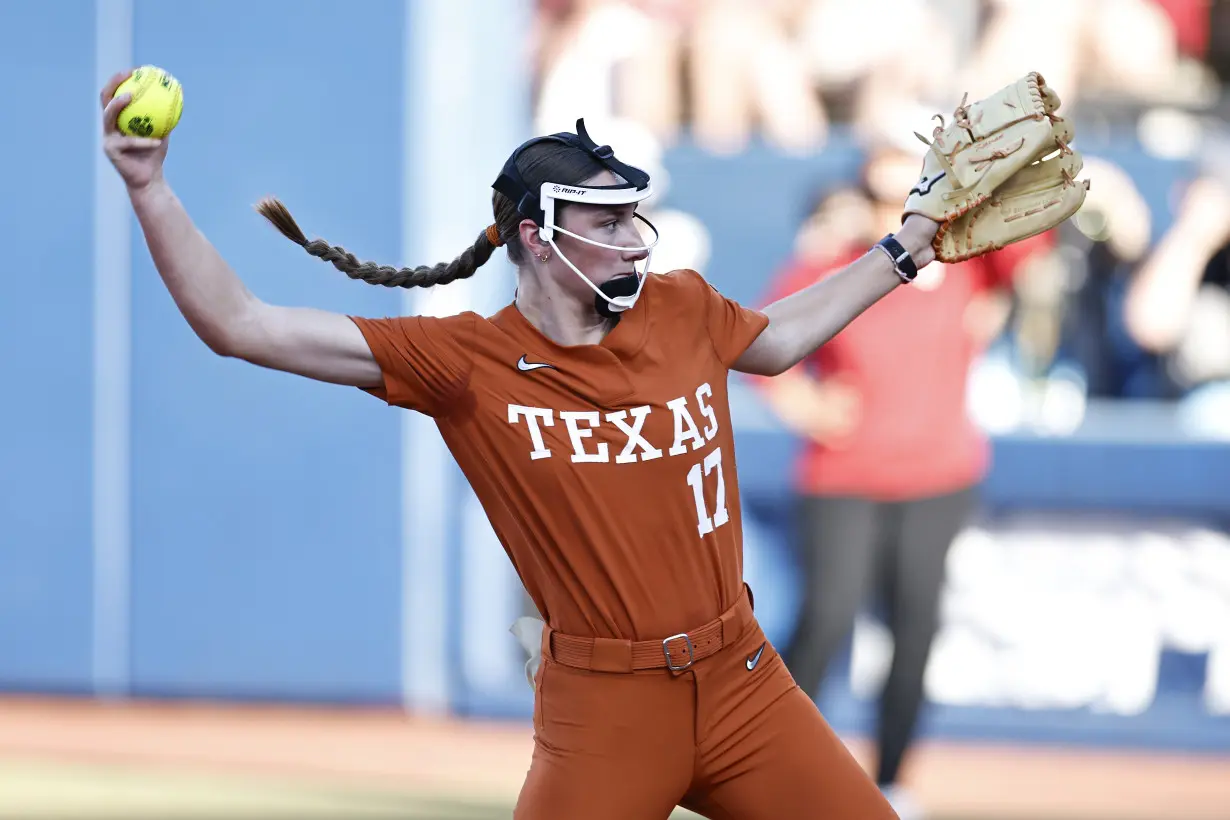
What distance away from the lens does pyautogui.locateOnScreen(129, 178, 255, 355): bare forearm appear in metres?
2.93

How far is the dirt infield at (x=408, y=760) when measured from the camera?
20.9 feet

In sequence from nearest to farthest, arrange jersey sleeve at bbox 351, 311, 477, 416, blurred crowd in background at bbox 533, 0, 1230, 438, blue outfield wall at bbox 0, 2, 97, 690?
jersey sleeve at bbox 351, 311, 477, 416 → blurred crowd in background at bbox 533, 0, 1230, 438 → blue outfield wall at bbox 0, 2, 97, 690

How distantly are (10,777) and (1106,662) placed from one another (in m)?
4.46

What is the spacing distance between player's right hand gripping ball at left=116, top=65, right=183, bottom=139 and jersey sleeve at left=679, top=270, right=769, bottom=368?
110cm

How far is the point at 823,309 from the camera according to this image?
356 cm

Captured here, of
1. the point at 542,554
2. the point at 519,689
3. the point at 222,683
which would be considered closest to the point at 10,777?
the point at 222,683

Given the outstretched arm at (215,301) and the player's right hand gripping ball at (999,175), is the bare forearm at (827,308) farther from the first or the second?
the outstretched arm at (215,301)

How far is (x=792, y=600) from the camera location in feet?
24.5

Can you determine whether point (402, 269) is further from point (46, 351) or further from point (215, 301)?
point (46, 351)

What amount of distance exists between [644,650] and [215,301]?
102cm

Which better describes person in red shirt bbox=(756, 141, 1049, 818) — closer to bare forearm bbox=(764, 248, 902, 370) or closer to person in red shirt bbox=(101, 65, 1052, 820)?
bare forearm bbox=(764, 248, 902, 370)

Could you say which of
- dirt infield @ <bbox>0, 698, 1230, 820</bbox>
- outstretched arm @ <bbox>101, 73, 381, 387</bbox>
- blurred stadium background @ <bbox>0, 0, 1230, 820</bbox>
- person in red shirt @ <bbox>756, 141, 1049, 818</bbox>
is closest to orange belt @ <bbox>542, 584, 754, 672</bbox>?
outstretched arm @ <bbox>101, 73, 381, 387</bbox>

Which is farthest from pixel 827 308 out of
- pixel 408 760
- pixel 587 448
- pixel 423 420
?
pixel 423 420

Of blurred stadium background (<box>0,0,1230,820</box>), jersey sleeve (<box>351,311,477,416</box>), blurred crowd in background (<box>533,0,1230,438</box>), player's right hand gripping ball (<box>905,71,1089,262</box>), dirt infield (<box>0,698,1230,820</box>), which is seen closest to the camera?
jersey sleeve (<box>351,311,477,416</box>)
